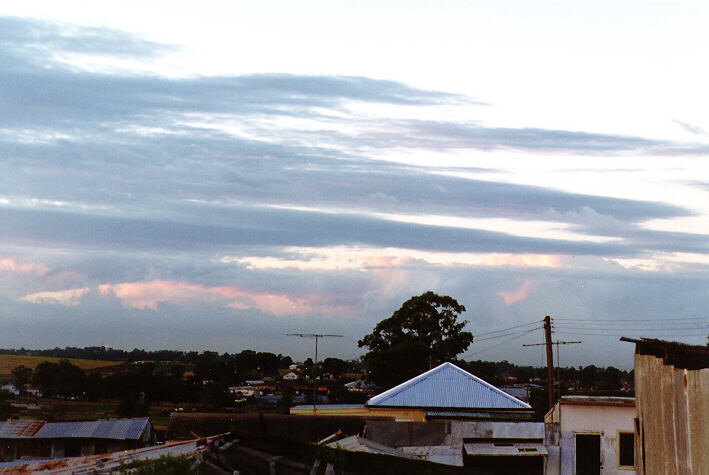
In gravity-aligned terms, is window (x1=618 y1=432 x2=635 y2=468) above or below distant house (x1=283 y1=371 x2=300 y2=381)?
below

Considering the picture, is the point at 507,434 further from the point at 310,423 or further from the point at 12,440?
the point at 12,440

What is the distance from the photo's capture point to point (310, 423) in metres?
28.0

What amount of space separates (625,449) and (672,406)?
15.8 meters

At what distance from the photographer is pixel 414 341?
2633 inches

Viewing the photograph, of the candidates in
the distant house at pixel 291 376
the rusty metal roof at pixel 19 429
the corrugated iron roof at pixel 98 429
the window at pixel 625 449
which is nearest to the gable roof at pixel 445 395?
the window at pixel 625 449

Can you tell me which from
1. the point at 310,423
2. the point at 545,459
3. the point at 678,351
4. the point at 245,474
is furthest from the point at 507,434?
the point at 245,474

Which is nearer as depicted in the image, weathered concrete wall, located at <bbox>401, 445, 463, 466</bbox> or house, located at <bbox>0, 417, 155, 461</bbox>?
weathered concrete wall, located at <bbox>401, 445, 463, 466</bbox>

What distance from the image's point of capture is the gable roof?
112 feet

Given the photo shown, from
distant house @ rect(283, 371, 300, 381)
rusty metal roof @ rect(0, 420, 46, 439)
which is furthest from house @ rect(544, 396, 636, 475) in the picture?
distant house @ rect(283, 371, 300, 381)

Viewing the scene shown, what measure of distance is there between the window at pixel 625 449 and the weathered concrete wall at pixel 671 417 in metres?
11.3

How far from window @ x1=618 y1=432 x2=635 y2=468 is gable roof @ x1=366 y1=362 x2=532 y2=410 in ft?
22.6

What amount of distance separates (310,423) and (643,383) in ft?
45.0

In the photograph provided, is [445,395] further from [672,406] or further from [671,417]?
[672,406]

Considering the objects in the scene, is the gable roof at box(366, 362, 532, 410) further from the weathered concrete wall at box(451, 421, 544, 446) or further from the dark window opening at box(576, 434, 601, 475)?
the dark window opening at box(576, 434, 601, 475)
